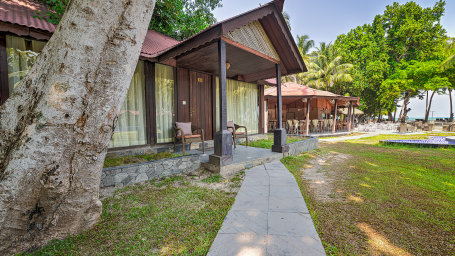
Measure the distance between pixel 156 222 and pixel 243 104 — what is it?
6587 mm

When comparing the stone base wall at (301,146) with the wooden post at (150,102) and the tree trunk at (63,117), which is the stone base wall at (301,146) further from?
the tree trunk at (63,117)

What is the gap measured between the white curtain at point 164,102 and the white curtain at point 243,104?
6.51 ft

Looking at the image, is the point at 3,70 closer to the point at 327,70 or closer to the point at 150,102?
the point at 150,102

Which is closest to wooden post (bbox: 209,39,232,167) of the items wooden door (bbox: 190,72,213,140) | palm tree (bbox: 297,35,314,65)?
wooden door (bbox: 190,72,213,140)

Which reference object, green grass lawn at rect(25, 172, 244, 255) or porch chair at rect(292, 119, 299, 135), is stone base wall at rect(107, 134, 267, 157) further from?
porch chair at rect(292, 119, 299, 135)

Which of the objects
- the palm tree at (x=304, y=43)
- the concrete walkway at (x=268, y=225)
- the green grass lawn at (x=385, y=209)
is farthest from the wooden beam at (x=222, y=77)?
the palm tree at (x=304, y=43)

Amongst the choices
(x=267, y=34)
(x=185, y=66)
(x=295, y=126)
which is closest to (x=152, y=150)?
(x=185, y=66)

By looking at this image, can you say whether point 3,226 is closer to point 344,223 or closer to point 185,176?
point 185,176

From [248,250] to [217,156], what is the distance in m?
2.47

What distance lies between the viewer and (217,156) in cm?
405

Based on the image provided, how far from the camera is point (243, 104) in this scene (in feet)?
27.0

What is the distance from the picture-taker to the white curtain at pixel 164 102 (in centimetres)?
557

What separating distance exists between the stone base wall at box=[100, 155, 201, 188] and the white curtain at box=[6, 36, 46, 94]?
2.94 m

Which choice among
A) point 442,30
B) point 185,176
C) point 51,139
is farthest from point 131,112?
point 442,30
